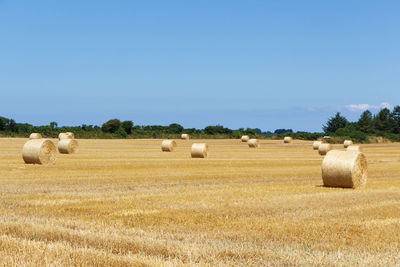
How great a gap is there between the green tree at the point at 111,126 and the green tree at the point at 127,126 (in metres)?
0.71

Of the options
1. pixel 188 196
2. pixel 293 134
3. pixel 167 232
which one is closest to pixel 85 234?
pixel 167 232

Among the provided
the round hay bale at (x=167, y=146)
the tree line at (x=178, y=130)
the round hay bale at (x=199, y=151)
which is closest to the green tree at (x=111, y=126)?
the tree line at (x=178, y=130)

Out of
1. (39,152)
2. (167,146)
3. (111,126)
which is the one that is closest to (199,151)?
(167,146)

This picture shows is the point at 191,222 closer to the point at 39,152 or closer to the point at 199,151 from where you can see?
the point at 39,152

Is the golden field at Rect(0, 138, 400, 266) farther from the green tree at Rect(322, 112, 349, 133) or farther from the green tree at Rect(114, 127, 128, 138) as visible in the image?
the green tree at Rect(322, 112, 349, 133)

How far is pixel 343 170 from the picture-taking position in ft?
60.6

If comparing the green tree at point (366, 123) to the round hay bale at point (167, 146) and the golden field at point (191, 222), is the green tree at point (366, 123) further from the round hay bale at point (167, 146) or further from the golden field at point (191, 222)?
the golden field at point (191, 222)

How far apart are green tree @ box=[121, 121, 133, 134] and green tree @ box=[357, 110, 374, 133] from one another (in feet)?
168

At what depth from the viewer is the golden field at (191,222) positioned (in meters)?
7.26

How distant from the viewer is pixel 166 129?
9375 centimetres

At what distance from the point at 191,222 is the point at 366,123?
108167 mm

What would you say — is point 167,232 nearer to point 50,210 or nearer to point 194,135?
point 50,210

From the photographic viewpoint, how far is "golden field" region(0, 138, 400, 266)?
7262 millimetres

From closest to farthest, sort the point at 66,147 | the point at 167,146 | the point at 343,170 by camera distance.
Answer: the point at 343,170, the point at 66,147, the point at 167,146
